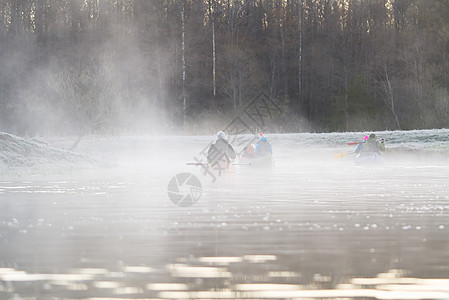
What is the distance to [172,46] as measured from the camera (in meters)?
63.3

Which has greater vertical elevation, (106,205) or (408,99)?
(408,99)

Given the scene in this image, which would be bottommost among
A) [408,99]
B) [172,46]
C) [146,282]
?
[146,282]

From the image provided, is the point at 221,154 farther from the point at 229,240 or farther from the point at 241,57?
the point at 241,57

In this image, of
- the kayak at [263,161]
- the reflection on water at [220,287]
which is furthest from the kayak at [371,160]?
the reflection on water at [220,287]

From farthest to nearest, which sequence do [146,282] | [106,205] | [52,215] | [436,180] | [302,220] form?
[436,180] → [106,205] → [52,215] → [302,220] → [146,282]

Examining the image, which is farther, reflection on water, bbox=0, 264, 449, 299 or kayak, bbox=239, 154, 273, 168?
kayak, bbox=239, 154, 273, 168

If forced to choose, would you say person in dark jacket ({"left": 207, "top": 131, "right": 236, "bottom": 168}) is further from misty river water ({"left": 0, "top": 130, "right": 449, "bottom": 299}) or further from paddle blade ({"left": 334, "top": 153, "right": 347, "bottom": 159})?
paddle blade ({"left": 334, "top": 153, "right": 347, "bottom": 159})

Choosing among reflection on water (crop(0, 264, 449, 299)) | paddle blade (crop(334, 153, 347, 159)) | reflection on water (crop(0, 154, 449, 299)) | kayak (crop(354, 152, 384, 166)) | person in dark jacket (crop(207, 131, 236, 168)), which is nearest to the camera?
reflection on water (crop(0, 264, 449, 299))

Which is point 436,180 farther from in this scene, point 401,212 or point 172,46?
point 172,46

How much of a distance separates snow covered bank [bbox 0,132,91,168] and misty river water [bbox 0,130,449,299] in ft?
21.6

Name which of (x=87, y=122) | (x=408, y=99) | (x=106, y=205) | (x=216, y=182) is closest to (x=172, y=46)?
(x=408, y=99)

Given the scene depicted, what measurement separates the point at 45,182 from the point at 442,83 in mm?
38385

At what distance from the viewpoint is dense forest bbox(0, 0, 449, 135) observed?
59.5 metres

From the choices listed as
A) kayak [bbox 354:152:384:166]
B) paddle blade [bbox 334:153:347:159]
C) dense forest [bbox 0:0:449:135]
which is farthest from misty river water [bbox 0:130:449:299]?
dense forest [bbox 0:0:449:135]
